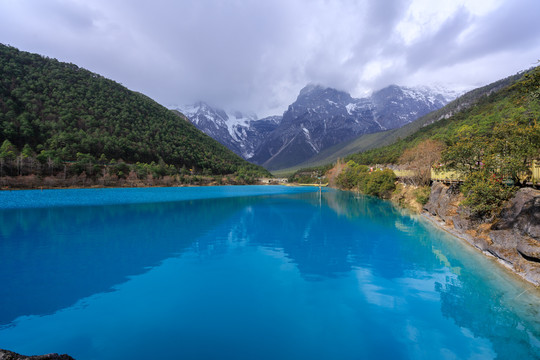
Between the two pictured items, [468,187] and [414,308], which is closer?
[414,308]

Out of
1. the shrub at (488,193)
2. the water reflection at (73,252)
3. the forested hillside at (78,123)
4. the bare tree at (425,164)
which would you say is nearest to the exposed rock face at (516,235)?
the shrub at (488,193)

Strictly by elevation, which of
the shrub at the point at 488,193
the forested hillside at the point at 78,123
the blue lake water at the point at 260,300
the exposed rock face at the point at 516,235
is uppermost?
the forested hillside at the point at 78,123

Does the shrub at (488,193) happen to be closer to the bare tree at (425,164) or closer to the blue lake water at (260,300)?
the blue lake water at (260,300)

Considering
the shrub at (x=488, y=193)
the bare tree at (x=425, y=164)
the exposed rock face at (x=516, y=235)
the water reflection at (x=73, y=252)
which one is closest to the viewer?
the water reflection at (x=73, y=252)

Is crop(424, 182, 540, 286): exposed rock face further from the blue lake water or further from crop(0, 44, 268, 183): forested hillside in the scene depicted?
crop(0, 44, 268, 183): forested hillside

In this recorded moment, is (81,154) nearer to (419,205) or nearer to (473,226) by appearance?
(419,205)

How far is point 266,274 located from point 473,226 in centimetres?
1536

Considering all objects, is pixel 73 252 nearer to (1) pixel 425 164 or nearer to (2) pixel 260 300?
(2) pixel 260 300

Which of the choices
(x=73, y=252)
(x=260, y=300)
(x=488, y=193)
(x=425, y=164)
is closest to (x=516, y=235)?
(x=488, y=193)

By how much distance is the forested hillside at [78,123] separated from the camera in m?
75.2

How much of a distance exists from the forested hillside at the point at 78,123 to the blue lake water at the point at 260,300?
237 ft

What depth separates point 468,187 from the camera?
17406 mm

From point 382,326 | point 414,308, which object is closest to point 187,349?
point 382,326

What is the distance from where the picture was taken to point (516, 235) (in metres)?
13.0
